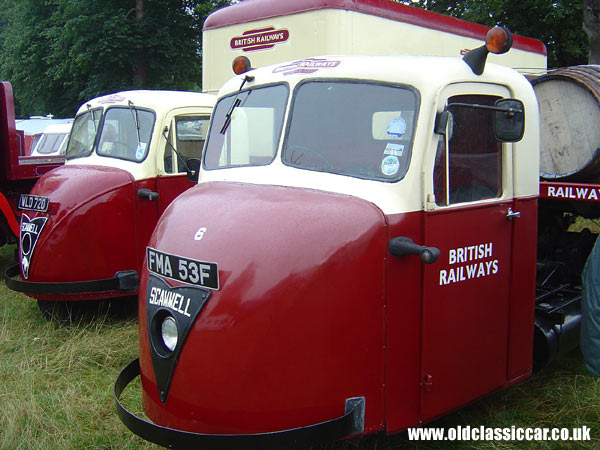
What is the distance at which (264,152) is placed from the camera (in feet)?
11.5

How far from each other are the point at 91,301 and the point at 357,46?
11.6 feet

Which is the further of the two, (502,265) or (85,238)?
(85,238)

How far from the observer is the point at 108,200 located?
557cm

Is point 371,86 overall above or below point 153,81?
below

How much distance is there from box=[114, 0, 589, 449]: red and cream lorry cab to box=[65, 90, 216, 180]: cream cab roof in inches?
90.2

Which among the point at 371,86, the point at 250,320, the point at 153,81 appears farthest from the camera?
the point at 153,81

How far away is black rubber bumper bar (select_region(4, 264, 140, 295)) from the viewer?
17.7 ft

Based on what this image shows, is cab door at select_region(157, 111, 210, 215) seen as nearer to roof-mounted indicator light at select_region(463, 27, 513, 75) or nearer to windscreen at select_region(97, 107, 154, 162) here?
windscreen at select_region(97, 107, 154, 162)

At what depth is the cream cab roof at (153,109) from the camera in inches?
231

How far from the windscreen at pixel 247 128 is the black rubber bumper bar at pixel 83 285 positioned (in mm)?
2137

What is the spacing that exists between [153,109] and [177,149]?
46cm

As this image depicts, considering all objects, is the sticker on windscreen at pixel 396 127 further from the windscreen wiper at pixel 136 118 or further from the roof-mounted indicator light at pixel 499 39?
the windscreen wiper at pixel 136 118

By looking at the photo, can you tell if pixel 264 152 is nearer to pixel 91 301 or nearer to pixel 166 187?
pixel 166 187

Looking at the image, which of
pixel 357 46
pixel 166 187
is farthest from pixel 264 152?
pixel 166 187
